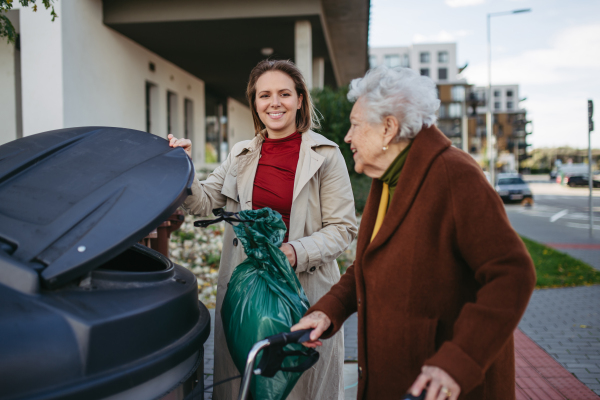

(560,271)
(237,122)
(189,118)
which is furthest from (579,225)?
(237,122)

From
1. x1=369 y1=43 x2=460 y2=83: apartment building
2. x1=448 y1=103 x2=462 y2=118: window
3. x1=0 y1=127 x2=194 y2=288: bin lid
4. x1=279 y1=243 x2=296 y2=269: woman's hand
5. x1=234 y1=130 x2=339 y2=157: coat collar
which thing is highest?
x1=369 y1=43 x2=460 y2=83: apartment building

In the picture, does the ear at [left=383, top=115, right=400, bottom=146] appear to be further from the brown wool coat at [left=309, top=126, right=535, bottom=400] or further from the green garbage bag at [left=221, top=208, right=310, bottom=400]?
the green garbage bag at [left=221, top=208, right=310, bottom=400]

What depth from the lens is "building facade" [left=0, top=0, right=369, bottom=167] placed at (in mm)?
7344

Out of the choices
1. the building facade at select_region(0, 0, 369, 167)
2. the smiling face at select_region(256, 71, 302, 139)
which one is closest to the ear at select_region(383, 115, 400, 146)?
the smiling face at select_region(256, 71, 302, 139)

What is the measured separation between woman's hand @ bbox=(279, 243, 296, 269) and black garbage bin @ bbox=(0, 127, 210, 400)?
0.42m

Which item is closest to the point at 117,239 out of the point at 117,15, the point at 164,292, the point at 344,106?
the point at 164,292

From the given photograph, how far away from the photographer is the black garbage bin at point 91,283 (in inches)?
46.2

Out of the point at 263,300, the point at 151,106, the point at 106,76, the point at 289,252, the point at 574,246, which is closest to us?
the point at 263,300

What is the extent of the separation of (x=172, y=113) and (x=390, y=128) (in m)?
12.3

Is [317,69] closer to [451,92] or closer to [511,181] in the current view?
[511,181]

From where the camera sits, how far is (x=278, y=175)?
226 cm

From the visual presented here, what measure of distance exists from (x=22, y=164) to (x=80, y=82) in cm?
723

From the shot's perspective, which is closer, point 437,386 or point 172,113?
point 437,386

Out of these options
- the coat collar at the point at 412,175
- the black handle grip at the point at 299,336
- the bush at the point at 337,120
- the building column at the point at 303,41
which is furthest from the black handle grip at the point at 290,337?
the building column at the point at 303,41
